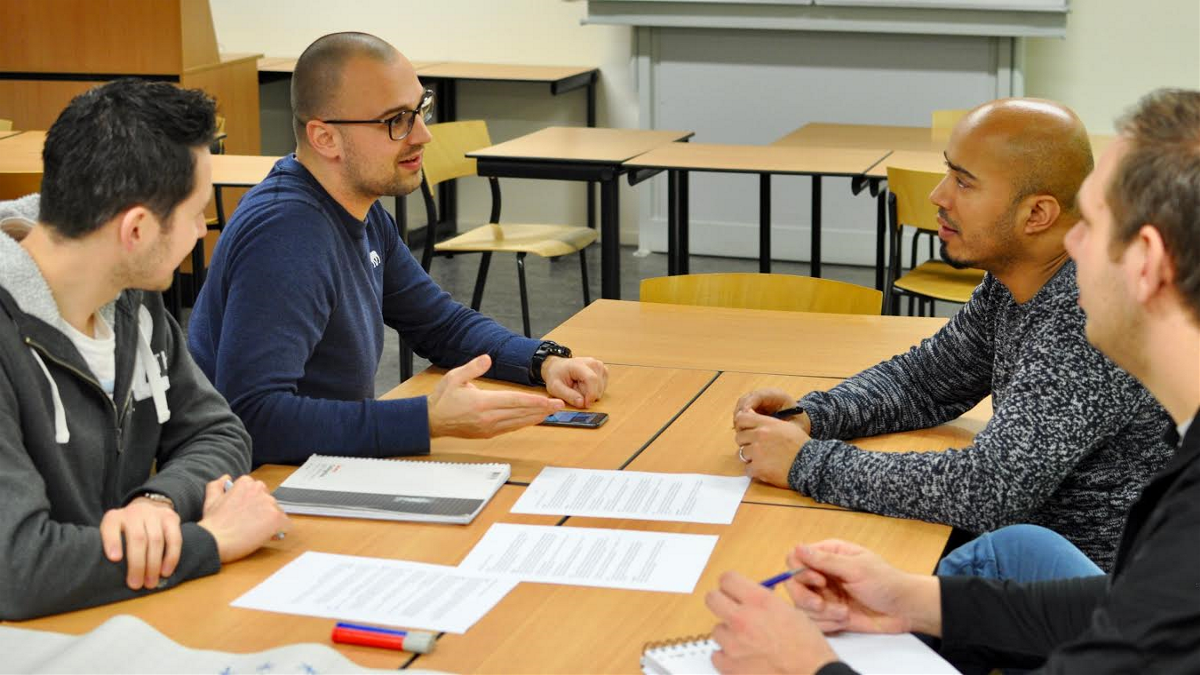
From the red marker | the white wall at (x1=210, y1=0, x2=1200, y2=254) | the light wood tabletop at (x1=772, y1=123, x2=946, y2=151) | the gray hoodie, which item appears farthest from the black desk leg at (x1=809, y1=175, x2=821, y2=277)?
the red marker

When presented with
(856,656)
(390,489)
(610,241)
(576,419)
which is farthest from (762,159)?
(856,656)

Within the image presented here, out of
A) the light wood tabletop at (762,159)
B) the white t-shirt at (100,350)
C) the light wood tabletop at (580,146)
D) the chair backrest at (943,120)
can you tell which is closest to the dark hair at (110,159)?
the white t-shirt at (100,350)

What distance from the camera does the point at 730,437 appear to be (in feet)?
7.20

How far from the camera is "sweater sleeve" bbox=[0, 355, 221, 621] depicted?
1.48 m

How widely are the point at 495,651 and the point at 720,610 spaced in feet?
0.79

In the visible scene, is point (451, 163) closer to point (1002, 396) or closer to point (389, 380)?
point (389, 380)

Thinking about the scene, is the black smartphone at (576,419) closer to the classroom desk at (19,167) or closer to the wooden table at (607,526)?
the wooden table at (607,526)

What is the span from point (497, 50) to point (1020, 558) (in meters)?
6.02

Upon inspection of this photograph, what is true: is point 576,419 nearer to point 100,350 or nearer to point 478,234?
point 100,350

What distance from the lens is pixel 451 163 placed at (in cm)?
544

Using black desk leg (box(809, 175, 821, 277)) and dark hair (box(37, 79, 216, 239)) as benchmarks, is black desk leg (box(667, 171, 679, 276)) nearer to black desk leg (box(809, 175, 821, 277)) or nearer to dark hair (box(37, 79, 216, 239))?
black desk leg (box(809, 175, 821, 277))

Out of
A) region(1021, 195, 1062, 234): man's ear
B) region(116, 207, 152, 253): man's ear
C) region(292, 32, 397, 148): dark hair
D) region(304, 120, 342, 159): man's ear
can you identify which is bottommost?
region(1021, 195, 1062, 234): man's ear

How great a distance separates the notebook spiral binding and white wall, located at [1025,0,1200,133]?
5496 mm

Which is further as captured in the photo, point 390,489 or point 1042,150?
point 1042,150
